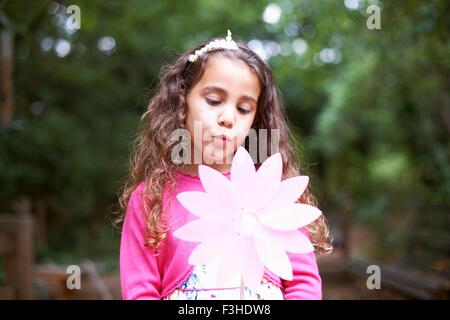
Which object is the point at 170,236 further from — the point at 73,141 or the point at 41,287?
the point at 73,141

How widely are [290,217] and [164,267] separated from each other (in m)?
0.44

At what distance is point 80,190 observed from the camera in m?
8.93

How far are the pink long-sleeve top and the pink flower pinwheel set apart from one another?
25 cm

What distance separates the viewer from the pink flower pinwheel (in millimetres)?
1125

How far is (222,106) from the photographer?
4.56 ft

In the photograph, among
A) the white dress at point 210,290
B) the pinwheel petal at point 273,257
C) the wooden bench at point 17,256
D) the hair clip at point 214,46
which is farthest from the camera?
the wooden bench at point 17,256

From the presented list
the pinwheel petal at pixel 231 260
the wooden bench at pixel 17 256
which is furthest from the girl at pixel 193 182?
the wooden bench at pixel 17 256

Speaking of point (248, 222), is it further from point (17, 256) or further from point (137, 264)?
point (17, 256)

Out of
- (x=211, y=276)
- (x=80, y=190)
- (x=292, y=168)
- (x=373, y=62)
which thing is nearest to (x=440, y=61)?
(x=373, y=62)

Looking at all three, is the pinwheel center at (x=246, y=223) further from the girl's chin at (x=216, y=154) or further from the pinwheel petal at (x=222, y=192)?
the girl's chin at (x=216, y=154)

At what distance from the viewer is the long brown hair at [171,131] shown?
1.43m

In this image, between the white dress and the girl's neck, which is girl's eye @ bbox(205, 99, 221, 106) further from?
the white dress

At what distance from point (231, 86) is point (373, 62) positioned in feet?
16.5
